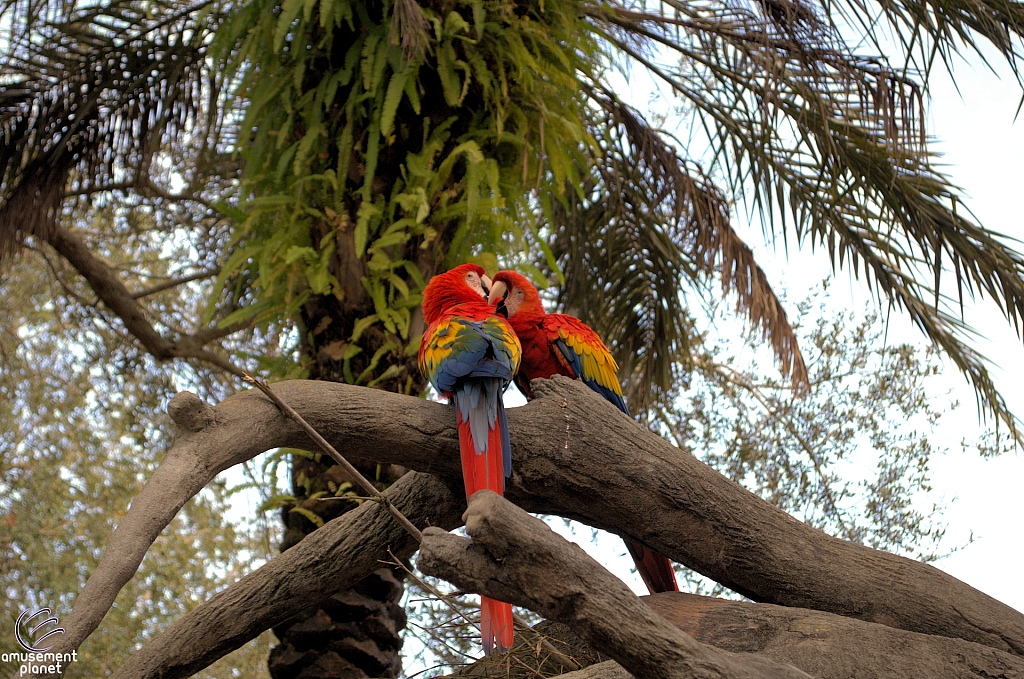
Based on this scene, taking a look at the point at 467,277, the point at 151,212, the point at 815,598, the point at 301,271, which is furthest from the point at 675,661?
the point at 151,212

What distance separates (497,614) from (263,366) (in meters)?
1.81

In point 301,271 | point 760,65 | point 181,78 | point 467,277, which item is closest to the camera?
point 467,277

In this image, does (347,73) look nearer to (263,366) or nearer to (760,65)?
(263,366)

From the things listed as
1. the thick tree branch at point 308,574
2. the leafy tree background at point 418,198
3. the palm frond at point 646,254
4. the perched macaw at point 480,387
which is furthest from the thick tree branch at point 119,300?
the perched macaw at point 480,387

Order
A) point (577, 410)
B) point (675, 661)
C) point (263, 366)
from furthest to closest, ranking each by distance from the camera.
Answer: point (263, 366), point (577, 410), point (675, 661)

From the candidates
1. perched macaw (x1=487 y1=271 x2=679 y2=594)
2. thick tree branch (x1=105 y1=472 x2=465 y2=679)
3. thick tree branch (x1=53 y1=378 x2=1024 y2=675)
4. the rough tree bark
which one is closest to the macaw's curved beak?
perched macaw (x1=487 y1=271 x2=679 y2=594)

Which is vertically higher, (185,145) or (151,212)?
(185,145)

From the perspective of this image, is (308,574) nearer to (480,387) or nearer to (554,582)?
(480,387)

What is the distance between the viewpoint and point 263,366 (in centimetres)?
326

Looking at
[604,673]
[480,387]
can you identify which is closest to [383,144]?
[480,387]

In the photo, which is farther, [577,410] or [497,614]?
[577,410]

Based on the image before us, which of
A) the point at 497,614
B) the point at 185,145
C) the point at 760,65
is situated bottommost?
the point at 497,614

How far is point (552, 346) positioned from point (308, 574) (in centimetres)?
88

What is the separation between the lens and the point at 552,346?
2424 millimetres
